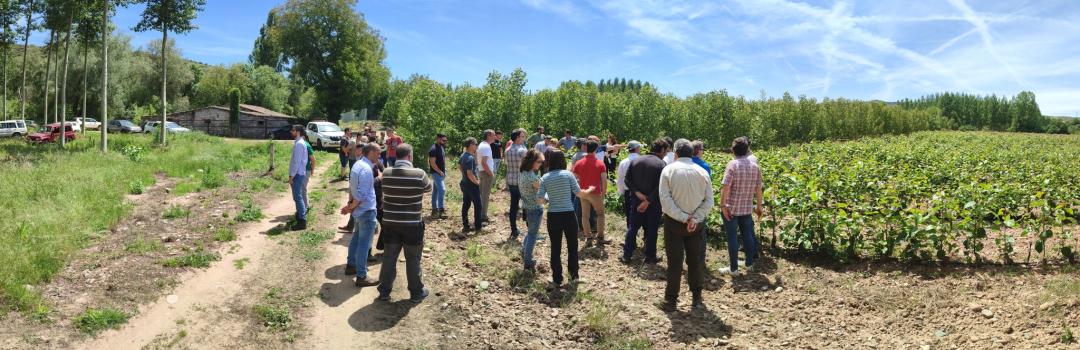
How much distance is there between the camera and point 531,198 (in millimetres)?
7262

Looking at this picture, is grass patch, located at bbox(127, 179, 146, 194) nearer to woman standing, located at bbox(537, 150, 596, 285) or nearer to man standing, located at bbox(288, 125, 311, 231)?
man standing, located at bbox(288, 125, 311, 231)

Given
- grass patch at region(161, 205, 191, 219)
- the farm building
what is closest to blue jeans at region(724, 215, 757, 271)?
grass patch at region(161, 205, 191, 219)

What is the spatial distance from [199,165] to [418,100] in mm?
7172

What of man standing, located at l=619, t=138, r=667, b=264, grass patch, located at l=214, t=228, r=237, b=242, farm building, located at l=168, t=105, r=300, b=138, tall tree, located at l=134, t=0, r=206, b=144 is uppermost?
tall tree, located at l=134, t=0, r=206, b=144

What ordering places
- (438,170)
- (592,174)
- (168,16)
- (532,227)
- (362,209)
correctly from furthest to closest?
(168,16) < (438,170) < (592,174) < (532,227) < (362,209)

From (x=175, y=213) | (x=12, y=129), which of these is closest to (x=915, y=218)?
(x=175, y=213)

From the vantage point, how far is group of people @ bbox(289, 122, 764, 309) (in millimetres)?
6023

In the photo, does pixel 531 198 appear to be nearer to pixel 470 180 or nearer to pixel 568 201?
pixel 568 201

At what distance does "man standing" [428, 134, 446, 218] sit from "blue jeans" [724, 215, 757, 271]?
4764 millimetres

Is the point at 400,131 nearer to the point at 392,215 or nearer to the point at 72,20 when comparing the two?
the point at 72,20

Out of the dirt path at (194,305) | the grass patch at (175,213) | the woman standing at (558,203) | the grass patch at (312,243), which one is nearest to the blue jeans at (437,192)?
the grass patch at (312,243)

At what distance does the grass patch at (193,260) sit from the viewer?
287 inches

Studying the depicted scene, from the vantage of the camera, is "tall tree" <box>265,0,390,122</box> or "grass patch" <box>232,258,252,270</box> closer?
"grass patch" <box>232,258,252,270</box>

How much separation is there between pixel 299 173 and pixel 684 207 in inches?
248
